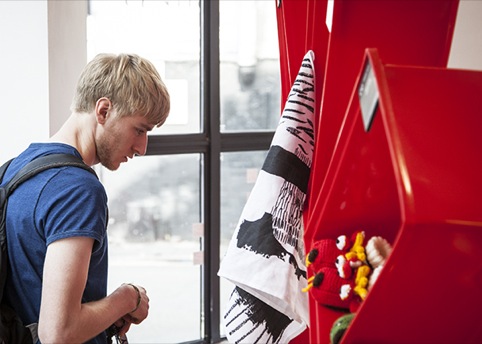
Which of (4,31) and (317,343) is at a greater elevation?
(4,31)

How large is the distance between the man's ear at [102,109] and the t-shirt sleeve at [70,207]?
0.16m

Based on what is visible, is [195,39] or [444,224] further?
[195,39]

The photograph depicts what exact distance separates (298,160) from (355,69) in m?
0.20

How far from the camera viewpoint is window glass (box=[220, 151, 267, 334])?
3318mm

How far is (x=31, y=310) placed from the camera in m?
1.38

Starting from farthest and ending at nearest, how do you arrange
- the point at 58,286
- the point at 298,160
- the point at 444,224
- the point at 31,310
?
the point at 31,310, the point at 58,286, the point at 298,160, the point at 444,224

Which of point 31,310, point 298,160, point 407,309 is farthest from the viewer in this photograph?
point 31,310

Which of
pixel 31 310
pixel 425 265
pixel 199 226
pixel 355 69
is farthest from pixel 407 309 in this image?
pixel 199 226

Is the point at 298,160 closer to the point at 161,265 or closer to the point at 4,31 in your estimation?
the point at 4,31

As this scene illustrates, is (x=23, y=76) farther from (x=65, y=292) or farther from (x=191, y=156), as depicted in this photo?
(x=65, y=292)

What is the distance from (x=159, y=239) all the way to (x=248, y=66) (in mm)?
940

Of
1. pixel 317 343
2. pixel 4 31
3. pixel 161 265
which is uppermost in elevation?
pixel 4 31

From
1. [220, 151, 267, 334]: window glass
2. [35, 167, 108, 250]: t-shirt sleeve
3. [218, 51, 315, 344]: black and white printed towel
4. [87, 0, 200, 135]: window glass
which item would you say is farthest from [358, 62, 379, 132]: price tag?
[220, 151, 267, 334]: window glass

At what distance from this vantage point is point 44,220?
1303mm
